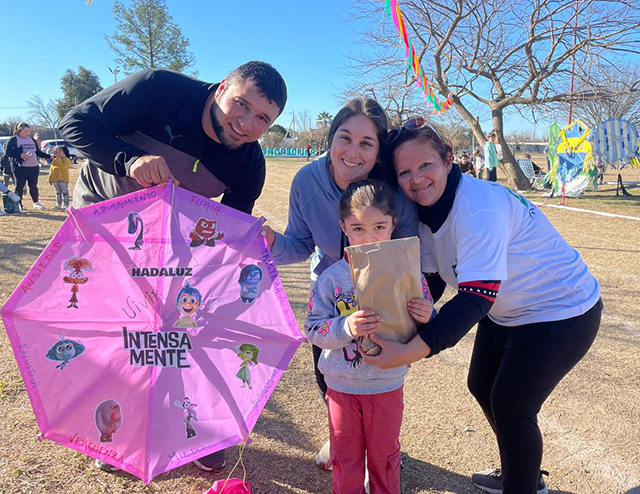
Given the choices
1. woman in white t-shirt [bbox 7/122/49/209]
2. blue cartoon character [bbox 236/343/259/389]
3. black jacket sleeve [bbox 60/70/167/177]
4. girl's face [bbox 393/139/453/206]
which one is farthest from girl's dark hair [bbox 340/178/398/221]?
woman in white t-shirt [bbox 7/122/49/209]

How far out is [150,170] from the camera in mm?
2203

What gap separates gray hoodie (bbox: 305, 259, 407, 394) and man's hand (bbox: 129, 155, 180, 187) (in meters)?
0.91

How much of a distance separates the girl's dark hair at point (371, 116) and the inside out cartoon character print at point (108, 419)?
164 centimetres

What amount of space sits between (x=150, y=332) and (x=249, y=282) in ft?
1.70

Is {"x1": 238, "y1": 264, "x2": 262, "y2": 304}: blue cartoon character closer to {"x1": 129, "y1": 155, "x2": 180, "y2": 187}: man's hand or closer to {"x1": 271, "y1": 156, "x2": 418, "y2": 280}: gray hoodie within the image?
{"x1": 271, "y1": 156, "x2": 418, "y2": 280}: gray hoodie

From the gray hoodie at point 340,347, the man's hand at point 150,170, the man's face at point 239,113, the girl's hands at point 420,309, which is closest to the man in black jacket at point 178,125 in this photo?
the man's face at point 239,113

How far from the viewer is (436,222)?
6.78 feet

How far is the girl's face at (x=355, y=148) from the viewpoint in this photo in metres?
2.23

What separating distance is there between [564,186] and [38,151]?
15.4 m

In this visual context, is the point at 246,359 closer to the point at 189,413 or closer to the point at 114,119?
the point at 189,413

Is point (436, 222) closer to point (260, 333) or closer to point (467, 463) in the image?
point (260, 333)

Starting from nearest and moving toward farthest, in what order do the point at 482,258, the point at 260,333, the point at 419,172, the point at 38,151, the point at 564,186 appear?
the point at 482,258, the point at 419,172, the point at 260,333, the point at 38,151, the point at 564,186

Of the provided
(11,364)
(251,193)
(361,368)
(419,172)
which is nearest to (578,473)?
(361,368)

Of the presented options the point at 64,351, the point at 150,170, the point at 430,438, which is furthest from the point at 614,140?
the point at 64,351
